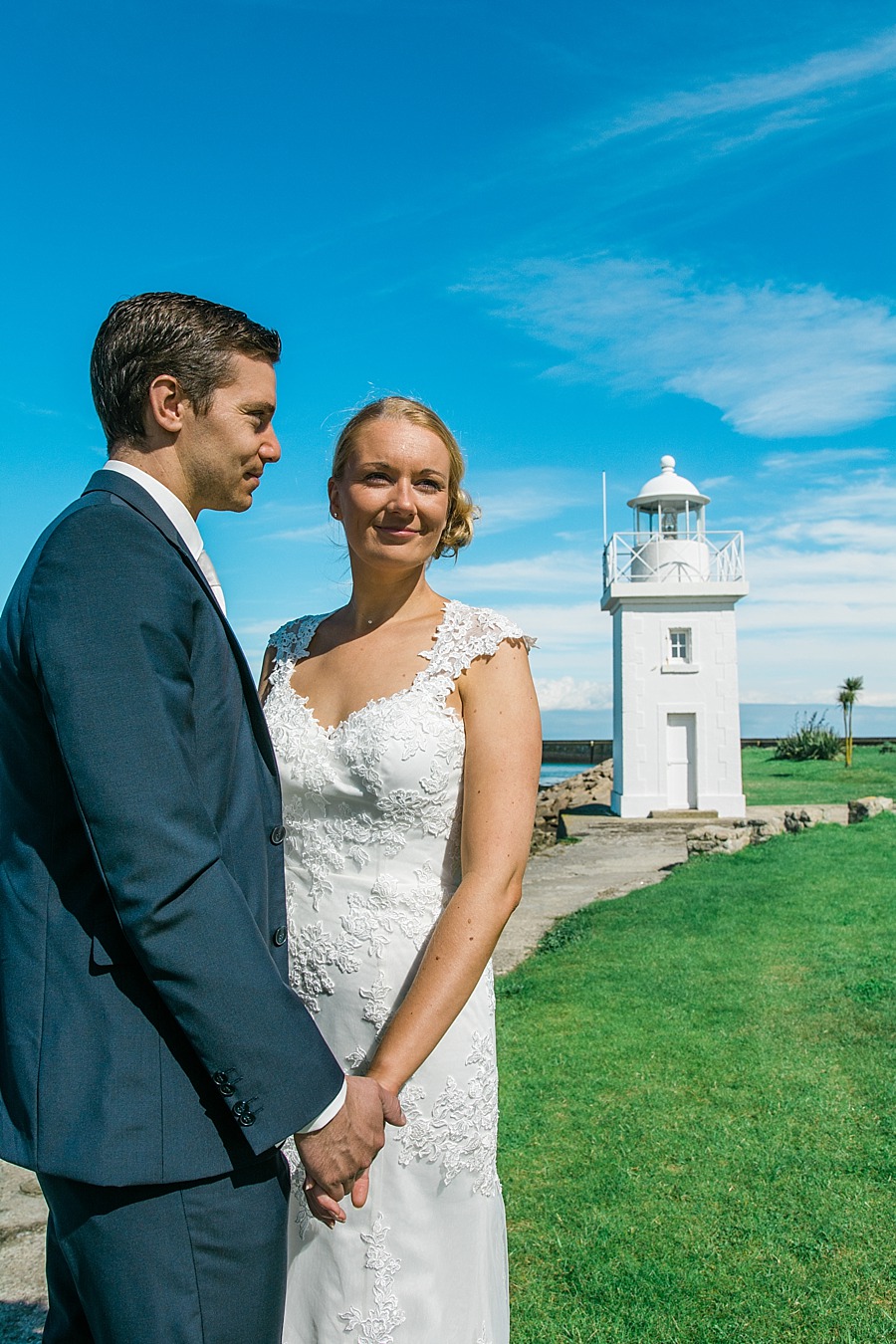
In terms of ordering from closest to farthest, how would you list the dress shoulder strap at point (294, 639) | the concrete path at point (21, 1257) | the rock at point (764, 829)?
the dress shoulder strap at point (294, 639) < the concrete path at point (21, 1257) < the rock at point (764, 829)

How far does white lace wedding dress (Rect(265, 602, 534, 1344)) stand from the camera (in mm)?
2410

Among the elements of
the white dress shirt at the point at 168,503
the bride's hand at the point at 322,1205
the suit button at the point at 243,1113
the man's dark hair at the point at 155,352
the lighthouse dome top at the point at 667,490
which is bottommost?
the bride's hand at the point at 322,1205

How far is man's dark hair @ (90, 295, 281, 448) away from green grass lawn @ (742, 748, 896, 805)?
23.7 metres

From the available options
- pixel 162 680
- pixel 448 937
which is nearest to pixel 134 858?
pixel 162 680

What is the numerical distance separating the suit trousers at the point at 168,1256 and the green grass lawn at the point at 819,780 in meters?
23.7

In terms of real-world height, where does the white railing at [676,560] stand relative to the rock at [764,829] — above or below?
above

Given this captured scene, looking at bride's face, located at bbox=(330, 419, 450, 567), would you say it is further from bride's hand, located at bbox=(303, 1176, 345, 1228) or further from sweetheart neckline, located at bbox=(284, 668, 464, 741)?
bride's hand, located at bbox=(303, 1176, 345, 1228)

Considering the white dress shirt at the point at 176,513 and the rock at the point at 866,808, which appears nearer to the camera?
the white dress shirt at the point at 176,513

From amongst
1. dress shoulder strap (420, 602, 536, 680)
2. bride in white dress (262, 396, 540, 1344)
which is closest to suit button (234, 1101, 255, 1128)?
bride in white dress (262, 396, 540, 1344)

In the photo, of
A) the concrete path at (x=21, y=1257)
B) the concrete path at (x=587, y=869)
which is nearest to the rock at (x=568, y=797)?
the concrete path at (x=587, y=869)

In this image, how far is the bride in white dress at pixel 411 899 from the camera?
7.86ft

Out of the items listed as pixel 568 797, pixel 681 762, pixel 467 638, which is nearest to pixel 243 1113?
pixel 467 638

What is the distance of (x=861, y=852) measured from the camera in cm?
1312

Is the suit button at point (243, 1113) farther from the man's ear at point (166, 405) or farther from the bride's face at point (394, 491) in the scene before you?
the bride's face at point (394, 491)
